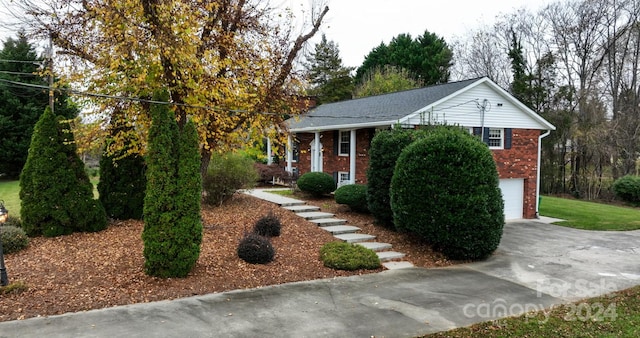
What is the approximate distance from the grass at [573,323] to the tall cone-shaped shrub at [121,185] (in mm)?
8012

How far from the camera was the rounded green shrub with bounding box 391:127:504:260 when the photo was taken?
846 cm

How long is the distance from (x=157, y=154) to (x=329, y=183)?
841 cm

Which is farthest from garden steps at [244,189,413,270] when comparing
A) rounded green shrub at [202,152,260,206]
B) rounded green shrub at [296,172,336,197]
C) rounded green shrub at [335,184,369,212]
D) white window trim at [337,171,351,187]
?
white window trim at [337,171,351,187]

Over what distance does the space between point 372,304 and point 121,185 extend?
23.3 feet

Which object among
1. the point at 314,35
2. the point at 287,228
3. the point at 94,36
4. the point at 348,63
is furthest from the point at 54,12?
the point at 348,63

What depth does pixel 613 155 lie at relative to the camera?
25.1m

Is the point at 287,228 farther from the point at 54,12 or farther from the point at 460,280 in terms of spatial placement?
the point at 54,12

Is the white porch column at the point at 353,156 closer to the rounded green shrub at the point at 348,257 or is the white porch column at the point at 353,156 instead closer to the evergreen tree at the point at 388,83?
the rounded green shrub at the point at 348,257

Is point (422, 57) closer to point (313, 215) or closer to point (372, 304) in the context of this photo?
point (313, 215)

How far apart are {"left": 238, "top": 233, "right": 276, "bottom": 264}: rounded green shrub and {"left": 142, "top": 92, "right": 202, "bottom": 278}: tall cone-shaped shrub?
3.90 ft

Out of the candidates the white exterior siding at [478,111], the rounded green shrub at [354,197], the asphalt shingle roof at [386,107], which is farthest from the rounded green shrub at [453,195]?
the white exterior siding at [478,111]

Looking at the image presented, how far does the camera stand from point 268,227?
9375 millimetres

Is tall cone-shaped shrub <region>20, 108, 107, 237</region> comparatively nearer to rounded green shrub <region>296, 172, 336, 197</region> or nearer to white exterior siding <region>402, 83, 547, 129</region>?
rounded green shrub <region>296, 172, 336, 197</region>

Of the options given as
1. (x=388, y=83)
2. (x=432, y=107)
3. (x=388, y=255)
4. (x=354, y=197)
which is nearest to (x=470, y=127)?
(x=432, y=107)
